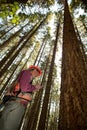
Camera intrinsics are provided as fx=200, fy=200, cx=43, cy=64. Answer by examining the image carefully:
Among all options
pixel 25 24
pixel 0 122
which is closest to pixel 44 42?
pixel 25 24

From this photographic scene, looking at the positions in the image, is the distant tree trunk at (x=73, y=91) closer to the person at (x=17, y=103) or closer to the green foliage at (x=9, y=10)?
the person at (x=17, y=103)

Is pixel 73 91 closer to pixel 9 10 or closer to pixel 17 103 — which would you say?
pixel 17 103

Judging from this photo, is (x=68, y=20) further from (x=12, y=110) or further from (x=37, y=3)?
(x=37, y=3)

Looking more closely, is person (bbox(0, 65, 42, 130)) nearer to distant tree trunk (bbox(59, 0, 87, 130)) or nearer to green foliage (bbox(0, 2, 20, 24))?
distant tree trunk (bbox(59, 0, 87, 130))

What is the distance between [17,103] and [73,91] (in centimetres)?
95

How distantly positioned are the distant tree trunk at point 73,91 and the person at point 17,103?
64 cm

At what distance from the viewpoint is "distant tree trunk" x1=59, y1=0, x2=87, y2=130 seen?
2135mm

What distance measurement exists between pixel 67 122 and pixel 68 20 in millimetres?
2473

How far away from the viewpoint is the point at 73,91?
2459 mm

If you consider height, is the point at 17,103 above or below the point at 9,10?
below

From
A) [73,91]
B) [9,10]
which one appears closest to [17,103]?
[73,91]

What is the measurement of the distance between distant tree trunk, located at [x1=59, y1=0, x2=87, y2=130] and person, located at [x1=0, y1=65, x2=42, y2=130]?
64 cm

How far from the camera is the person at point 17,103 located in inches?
112

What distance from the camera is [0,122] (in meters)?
2.84
